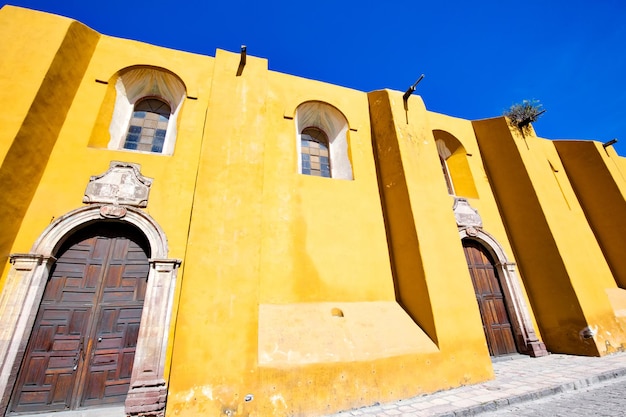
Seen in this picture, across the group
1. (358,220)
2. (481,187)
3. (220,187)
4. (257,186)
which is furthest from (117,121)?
(481,187)

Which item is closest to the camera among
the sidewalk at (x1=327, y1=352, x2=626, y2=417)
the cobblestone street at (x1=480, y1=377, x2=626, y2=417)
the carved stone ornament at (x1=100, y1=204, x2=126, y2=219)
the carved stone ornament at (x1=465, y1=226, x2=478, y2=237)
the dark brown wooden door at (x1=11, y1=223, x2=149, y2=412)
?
the cobblestone street at (x1=480, y1=377, x2=626, y2=417)

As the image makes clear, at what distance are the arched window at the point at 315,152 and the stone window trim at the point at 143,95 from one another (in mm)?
2795

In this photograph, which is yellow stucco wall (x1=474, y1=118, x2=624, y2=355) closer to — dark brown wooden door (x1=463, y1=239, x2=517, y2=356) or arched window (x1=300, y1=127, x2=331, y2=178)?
dark brown wooden door (x1=463, y1=239, x2=517, y2=356)

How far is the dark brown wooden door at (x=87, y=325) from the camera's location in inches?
142

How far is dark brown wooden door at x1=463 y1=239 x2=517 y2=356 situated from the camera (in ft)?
19.6

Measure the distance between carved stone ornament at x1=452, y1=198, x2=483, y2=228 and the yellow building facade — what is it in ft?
0.19

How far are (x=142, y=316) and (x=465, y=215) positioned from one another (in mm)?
7025

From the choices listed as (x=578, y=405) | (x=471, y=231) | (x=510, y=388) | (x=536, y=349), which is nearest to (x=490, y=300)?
(x=536, y=349)

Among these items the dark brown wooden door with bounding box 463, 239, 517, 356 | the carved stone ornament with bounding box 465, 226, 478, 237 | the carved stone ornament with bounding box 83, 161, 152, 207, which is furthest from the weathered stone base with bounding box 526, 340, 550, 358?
the carved stone ornament with bounding box 83, 161, 152, 207

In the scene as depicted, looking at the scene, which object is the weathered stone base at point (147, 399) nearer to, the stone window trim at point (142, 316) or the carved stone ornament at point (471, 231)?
the stone window trim at point (142, 316)

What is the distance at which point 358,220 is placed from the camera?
18.7 ft

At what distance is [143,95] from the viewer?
602 cm

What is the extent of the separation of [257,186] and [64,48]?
14.1 ft

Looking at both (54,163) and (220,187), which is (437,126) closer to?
(220,187)
